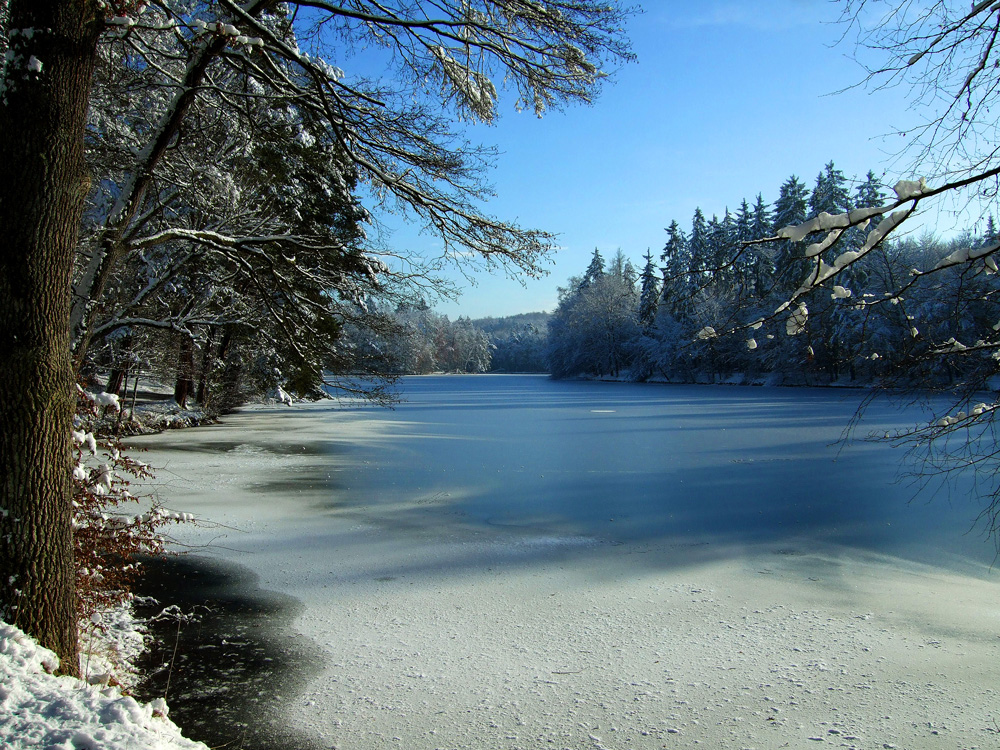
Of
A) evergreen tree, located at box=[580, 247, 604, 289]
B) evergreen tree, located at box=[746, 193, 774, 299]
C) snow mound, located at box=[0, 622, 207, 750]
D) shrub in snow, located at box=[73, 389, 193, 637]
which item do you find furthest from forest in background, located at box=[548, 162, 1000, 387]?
evergreen tree, located at box=[580, 247, 604, 289]

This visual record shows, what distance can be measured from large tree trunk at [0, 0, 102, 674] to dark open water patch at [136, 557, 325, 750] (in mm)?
954

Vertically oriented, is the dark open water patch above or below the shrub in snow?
below

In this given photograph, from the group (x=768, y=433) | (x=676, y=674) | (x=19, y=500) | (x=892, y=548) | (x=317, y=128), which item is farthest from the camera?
(x=768, y=433)

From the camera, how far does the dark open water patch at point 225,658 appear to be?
307 cm

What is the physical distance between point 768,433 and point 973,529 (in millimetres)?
7447

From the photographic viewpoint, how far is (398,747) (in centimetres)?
292

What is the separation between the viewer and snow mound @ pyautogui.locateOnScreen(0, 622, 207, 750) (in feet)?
5.77

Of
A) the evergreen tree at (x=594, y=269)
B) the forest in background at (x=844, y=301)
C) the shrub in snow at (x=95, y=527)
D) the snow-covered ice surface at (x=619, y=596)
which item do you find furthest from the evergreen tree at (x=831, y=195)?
the evergreen tree at (x=594, y=269)

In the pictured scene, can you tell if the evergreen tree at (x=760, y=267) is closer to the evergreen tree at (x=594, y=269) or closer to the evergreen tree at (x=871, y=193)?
the evergreen tree at (x=871, y=193)

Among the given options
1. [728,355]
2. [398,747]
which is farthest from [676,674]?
[728,355]

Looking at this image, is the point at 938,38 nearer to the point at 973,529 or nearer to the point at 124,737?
the point at 124,737

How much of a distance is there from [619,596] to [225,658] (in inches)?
104

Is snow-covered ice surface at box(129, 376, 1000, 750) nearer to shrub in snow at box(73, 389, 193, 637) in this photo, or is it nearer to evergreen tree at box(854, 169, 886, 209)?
shrub in snow at box(73, 389, 193, 637)

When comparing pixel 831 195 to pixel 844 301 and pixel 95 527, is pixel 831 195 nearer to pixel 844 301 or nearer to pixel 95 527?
pixel 844 301
